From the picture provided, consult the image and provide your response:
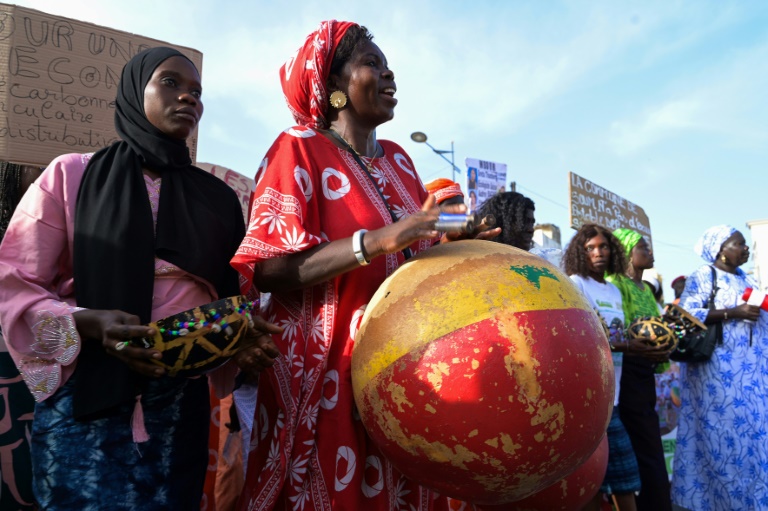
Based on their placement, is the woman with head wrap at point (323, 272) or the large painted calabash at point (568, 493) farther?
the large painted calabash at point (568, 493)

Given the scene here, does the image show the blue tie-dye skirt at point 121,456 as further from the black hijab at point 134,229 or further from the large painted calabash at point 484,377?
the large painted calabash at point 484,377

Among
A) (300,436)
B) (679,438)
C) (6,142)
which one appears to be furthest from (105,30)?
(679,438)

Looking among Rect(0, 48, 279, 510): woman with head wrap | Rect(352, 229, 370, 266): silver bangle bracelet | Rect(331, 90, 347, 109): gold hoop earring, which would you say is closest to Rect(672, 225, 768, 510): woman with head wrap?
Rect(331, 90, 347, 109): gold hoop earring

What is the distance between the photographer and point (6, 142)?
296 cm

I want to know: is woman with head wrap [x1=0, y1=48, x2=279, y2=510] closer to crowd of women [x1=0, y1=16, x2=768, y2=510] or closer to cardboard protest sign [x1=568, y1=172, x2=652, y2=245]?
crowd of women [x1=0, y1=16, x2=768, y2=510]

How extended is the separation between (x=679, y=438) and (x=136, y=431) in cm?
523

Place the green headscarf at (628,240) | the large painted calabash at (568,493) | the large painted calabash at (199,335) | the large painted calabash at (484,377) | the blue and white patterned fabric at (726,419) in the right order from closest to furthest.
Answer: the large painted calabash at (484,377) → the large painted calabash at (199,335) → the large painted calabash at (568,493) → the blue and white patterned fabric at (726,419) → the green headscarf at (628,240)

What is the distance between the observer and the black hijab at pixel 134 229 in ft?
5.72

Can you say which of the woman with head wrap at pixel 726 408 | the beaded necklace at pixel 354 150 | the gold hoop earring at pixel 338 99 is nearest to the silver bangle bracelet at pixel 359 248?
the beaded necklace at pixel 354 150

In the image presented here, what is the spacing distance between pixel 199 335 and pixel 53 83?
2169 millimetres

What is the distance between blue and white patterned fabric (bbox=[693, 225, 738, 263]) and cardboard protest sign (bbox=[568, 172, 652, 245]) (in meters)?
3.82

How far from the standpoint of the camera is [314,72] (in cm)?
215

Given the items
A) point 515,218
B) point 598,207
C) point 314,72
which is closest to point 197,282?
point 314,72

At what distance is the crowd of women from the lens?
1707 millimetres
